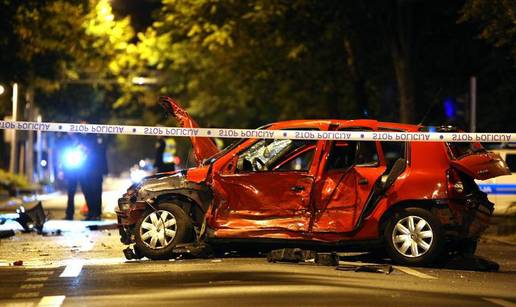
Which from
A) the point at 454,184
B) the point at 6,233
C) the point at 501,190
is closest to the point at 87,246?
the point at 6,233

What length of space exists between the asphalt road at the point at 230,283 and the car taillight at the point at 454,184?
85 cm

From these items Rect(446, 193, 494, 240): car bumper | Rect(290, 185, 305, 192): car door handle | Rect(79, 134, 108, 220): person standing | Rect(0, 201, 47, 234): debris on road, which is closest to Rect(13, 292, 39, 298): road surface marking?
Rect(290, 185, 305, 192): car door handle

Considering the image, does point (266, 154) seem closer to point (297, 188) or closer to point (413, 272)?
point (297, 188)

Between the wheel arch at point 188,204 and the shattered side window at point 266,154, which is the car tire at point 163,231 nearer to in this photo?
the wheel arch at point 188,204

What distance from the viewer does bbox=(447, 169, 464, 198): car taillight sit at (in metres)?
11.1

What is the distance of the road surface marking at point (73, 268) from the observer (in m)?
10.5

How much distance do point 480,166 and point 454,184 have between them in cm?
35

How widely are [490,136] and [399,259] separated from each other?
175 cm

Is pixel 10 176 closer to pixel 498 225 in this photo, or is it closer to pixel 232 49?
pixel 232 49

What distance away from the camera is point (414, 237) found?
11242 millimetres

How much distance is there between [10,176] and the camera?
3491cm

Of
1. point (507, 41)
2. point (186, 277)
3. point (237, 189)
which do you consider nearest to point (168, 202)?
point (237, 189)

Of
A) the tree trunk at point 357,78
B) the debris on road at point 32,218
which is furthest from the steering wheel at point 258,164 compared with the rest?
the tree trunk at point 357,78

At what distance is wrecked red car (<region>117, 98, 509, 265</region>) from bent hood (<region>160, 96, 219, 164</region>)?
19.6 inches
